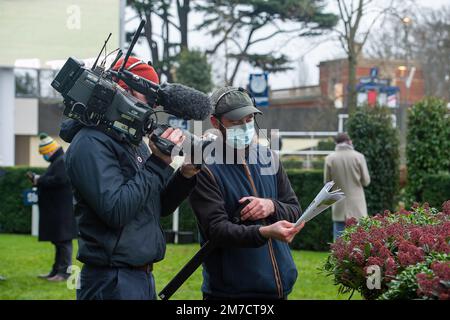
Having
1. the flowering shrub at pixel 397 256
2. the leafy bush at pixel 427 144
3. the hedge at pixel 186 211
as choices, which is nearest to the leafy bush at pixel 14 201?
the hedge at pixel 186 211

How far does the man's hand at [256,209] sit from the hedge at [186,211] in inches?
313

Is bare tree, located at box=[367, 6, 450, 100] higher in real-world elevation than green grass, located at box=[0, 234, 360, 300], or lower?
higher

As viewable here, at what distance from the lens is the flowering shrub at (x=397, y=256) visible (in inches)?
108

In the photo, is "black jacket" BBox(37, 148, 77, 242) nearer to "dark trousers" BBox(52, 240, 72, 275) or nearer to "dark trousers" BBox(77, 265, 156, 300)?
"dark trousers" BBox(52, 240, 72, 275)

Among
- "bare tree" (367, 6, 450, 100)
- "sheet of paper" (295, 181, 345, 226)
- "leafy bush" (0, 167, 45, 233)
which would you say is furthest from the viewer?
"bare tree" (367, 6, 450, 100)

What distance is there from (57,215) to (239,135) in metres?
6.64

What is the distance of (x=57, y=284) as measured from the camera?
9805mm

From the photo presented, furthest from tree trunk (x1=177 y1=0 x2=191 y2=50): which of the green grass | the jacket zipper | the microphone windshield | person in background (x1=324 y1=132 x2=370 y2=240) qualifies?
the microphone windshield

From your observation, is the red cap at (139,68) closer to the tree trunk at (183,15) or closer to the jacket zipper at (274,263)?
the jacket zipper at (274,263)

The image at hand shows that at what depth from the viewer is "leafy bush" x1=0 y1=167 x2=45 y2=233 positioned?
16.1 m

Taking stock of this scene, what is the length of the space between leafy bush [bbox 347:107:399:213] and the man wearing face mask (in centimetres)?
985

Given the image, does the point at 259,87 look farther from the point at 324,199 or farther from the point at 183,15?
the point at 183,15

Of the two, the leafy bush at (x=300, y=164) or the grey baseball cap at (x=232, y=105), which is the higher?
the grey baseball cap at (x=232, y=105)

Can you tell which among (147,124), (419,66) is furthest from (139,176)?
(419,66)
